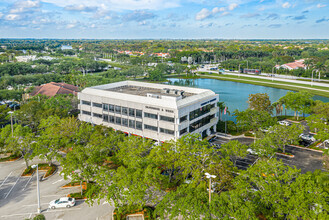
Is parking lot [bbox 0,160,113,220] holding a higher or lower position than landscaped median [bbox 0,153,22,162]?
lower

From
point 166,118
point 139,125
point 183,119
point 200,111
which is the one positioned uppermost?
point 200,111

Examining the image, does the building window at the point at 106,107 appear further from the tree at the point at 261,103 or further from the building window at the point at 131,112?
the tree at the point at 261,103

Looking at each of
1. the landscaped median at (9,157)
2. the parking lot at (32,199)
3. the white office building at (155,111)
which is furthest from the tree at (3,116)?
the parking lot at (32,199)

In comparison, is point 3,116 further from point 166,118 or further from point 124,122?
point 166,118

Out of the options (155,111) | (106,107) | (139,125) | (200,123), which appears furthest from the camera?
(106,107)

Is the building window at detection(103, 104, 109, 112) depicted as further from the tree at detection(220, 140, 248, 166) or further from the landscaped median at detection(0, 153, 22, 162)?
the tree at detection(220, 140, 248, 166)

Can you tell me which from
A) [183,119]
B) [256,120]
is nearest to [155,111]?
[183,119]

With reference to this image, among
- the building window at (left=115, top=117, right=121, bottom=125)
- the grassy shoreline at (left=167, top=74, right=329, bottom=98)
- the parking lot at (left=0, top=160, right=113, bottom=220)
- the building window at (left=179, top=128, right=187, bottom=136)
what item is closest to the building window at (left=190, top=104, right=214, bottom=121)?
the building window at (left=179, top=128, right=187, bottom=136)
